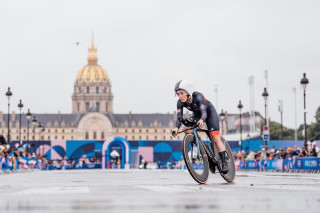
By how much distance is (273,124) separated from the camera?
194 metres

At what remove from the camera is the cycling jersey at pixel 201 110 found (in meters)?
12.1

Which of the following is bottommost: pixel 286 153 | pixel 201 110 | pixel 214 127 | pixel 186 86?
pixel 286 153

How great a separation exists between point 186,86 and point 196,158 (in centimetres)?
119

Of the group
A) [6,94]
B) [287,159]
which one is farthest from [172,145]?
[287,159]

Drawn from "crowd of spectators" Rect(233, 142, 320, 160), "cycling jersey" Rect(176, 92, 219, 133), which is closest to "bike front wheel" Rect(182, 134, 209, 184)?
"cycling jersey" Rect(176, 92, 219, 133)

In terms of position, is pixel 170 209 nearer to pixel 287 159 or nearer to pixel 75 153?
pixel 287 159

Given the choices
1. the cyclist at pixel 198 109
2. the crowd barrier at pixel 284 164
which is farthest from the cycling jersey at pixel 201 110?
the crowd barrier at pixel 284 164

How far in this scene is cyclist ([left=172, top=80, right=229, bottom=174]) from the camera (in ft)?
39.1

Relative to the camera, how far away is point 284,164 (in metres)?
35.8

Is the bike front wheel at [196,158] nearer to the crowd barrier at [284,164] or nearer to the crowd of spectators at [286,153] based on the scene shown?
the crowd barrier at [284,164]

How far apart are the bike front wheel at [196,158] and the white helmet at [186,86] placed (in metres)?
0.72

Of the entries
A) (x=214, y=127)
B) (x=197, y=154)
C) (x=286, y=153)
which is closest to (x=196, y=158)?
(x=197, y=154)

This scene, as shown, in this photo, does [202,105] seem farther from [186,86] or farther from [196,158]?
[196,158]

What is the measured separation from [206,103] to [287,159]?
2335 cm
